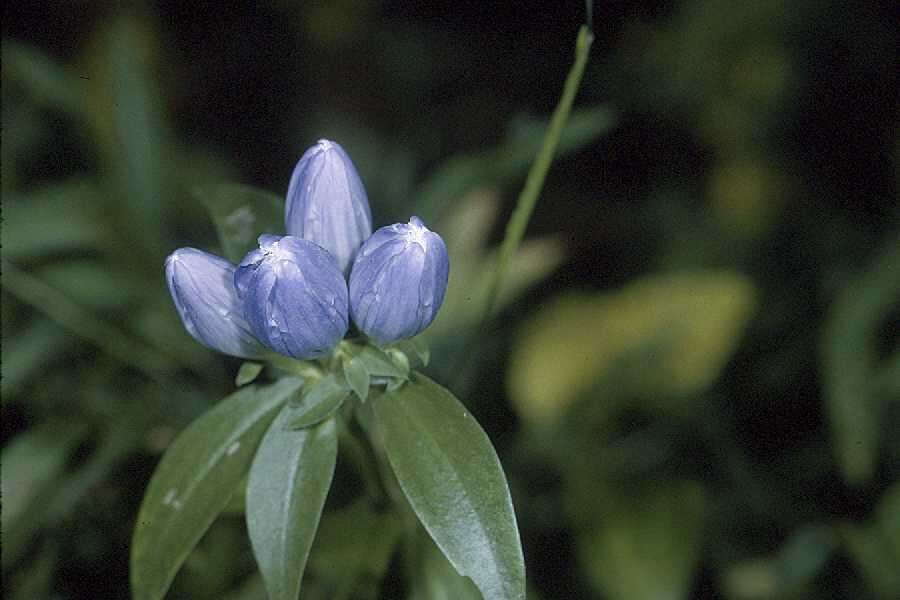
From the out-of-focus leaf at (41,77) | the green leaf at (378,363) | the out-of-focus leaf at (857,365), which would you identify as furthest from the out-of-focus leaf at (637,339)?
the out-of-focus leaf at (41,77)

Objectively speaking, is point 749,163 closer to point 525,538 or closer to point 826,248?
point 826,248

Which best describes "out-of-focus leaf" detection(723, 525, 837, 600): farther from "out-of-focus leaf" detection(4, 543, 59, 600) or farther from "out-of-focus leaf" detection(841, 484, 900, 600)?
"out-of-focus leaf" detection(4, 543, 59, 600)

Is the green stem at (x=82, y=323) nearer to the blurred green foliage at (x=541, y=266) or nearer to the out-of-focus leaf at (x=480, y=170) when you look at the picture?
the blurred green foliage at (x=541, y=266)

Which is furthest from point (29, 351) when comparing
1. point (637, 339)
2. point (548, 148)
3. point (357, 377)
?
point (637, 339)

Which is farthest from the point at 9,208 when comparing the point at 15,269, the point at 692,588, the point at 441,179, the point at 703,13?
the point at 703,13

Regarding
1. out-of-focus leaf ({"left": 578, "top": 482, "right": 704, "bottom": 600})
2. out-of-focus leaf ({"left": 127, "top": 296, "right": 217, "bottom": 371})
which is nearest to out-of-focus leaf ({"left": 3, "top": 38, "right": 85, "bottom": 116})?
out-of-focus leaf ({"left": 127, "top": 296, "right": 217, "bottom": 371})

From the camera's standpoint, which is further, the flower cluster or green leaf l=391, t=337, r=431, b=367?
green leaf l=391, t=337, r=431, b=367

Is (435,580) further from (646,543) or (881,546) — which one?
(881,546)
